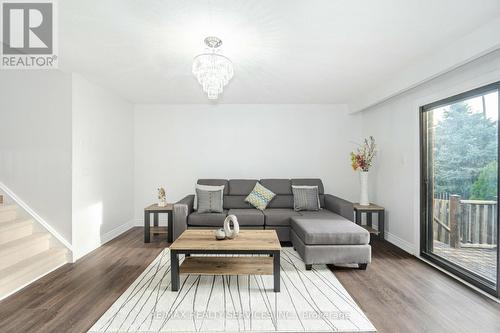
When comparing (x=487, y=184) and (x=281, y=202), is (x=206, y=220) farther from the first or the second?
(x=487, y=184)

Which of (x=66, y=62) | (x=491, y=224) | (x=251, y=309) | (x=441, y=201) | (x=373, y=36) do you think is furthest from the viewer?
(x=441, y=201)

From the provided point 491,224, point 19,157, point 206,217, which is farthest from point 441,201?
point 19,157

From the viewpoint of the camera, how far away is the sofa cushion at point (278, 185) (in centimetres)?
452

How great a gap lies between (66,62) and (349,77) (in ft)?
11.8

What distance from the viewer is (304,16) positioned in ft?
6.67

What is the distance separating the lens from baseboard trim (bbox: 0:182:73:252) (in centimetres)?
323

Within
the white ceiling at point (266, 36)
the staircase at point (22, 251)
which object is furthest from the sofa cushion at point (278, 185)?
the staircase at point (22, 251)

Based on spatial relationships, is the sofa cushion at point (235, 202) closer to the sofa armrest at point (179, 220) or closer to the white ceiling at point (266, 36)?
the sofa armrest at point (179, 220)

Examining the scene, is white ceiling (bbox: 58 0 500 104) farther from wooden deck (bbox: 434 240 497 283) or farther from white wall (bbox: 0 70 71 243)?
wooden deck (bbox: 434 240 497 283)

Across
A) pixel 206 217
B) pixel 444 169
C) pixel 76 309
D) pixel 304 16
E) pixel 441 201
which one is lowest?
pixel 76 309

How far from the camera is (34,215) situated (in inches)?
128

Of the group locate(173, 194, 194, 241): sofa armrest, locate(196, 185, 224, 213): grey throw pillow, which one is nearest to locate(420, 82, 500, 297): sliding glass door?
→ locate(196, 185, 224, 213): grey throw pillow

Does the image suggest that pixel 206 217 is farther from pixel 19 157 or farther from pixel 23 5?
pixel 23 5

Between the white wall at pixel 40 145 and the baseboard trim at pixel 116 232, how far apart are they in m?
0.77
